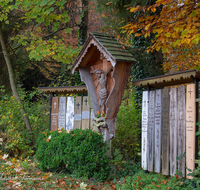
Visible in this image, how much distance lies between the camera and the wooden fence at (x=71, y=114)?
602cm

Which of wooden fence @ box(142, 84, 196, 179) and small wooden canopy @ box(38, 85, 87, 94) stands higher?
small wooden canopy @ box(38, 85, 87, 94)

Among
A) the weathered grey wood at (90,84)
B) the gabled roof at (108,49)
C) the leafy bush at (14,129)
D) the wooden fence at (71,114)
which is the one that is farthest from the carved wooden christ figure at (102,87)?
the leafy bush at (14,129)

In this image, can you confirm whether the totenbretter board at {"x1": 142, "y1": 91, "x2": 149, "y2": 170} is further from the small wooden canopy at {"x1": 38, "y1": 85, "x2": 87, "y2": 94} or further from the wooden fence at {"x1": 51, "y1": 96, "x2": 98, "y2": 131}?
the small wooden canopy at {"x1": 38, "y1": 85, "x2": 87, "y2": 94}

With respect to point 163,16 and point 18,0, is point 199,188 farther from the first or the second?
point 18,0

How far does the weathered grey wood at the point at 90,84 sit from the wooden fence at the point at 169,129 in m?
1.21

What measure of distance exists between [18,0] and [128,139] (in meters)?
5.68

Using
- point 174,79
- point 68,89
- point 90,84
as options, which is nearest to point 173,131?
point 174,79

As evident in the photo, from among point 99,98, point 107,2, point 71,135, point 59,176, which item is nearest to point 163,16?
point 107,2

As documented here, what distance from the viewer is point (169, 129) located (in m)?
4.64

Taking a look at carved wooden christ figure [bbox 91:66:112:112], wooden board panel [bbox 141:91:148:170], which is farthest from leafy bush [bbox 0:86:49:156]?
wooden board panel [bbox 141:91:148:170]

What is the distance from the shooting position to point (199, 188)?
3779 mm

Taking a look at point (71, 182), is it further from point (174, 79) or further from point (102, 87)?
point (174, 79)

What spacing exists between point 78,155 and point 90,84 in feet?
6.35

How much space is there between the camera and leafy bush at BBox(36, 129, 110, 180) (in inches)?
175
